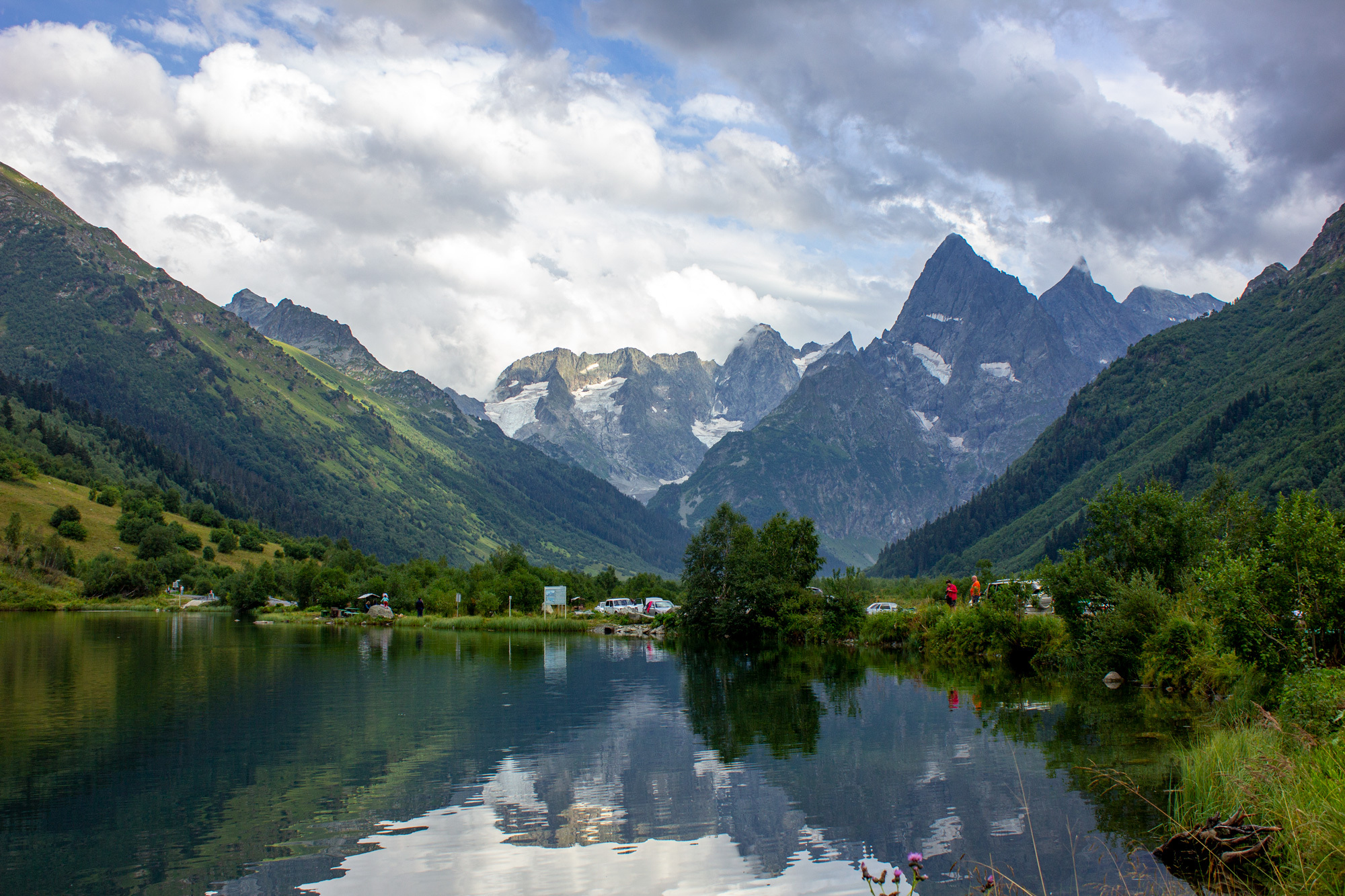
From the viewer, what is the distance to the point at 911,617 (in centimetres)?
6681

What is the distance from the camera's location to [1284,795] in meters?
14.0

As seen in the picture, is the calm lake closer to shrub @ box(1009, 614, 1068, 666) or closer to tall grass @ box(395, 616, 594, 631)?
shrub @ box(1009, 614, 1068, 666)

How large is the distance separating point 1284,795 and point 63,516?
7048 inches

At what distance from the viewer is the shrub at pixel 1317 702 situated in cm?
1780

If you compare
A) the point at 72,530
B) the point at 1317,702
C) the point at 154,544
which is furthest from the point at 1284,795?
the point at 154,544

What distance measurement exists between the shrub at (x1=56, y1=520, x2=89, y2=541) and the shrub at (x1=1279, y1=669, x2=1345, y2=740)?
17325 centimetres

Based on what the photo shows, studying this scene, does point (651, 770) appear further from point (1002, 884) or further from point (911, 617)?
point (911, 617)

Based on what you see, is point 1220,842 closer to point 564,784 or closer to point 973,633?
point 564,784

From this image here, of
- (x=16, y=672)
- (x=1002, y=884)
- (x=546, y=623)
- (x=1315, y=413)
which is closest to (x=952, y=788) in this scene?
(x=1002, y=884)

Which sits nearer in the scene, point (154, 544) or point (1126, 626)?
point (1126, 626)

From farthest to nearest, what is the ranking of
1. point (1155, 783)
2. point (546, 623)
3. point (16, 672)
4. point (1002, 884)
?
1. point (546, 623)
2. point (16, 672)
3. point (1155, 783)
4. point (1002, 884)

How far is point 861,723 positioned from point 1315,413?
208854mm

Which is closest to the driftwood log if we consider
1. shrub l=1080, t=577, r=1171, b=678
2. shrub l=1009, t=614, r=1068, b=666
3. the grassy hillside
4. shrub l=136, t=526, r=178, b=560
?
shrub l=1080, t=577, r=1171, b=678

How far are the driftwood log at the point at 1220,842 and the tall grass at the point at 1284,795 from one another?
0.32 meters
